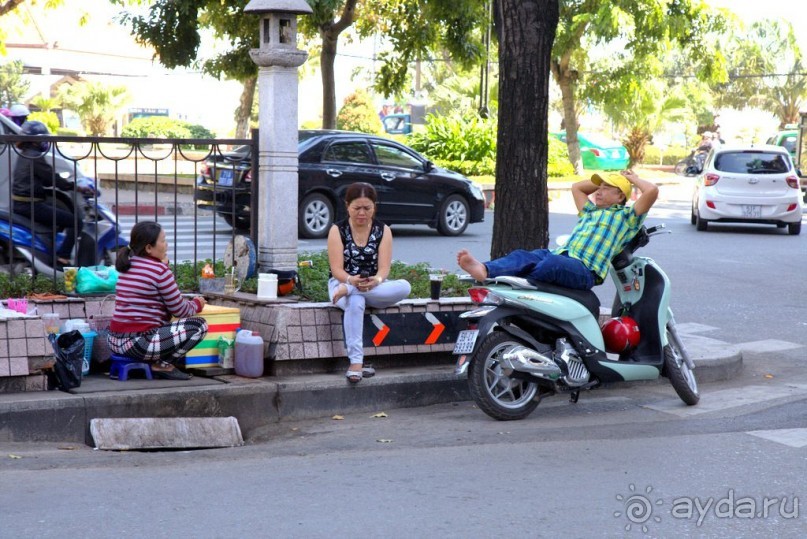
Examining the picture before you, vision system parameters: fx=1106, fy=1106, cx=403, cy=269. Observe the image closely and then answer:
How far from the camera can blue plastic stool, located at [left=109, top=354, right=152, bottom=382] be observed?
688cm

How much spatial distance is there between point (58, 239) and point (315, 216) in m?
7.67

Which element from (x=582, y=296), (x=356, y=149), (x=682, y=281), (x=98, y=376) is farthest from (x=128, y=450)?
(x=356, y=149)

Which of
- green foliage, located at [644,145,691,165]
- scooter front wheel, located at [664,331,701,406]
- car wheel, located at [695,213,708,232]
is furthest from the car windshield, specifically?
green foliage, located at [644,145,691,165]

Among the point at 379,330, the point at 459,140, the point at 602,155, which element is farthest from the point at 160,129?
the point at 379,330

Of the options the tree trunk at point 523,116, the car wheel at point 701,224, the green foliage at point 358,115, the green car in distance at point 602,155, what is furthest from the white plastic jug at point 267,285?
the green foliage at point 358,115

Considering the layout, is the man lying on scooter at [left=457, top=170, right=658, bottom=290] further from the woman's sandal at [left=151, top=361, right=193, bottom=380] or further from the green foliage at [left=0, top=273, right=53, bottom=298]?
the green foliage at [left=0, top=273, right=53, bottom=298]

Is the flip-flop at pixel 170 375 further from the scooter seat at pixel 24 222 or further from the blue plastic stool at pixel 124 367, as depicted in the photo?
the scooter seat at pixel 24 222

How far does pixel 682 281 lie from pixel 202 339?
801 cm

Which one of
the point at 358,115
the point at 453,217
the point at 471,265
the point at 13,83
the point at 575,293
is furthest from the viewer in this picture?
the point at 13,83

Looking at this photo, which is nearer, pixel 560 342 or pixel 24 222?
pixel 560 342

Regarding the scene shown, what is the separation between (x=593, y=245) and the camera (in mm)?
7227

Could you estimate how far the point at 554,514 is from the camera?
4875 millimetres

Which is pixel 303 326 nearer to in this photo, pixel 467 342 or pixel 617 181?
pixel 467 342

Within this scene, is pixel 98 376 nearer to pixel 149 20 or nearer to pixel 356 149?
pixel 356 149
